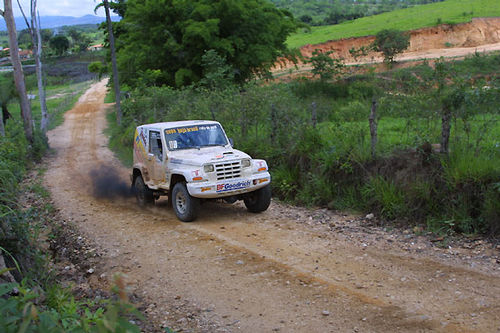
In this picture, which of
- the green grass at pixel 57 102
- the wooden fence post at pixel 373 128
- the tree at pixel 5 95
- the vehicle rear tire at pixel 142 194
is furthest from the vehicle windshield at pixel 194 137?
the green grass at pixel 57 102

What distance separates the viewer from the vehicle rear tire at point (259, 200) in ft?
31.6

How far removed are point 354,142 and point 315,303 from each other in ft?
17.0

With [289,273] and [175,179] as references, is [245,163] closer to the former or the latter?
[175,179]

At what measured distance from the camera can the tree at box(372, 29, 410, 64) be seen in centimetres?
3844

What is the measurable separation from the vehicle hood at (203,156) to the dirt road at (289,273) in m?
1.18

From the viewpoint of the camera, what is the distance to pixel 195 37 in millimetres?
27109

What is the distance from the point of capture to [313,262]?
22.6ft

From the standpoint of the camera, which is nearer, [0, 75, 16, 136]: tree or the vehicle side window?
the vehicle side window

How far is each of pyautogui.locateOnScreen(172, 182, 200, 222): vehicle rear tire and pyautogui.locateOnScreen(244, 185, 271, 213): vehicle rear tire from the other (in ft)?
3.80

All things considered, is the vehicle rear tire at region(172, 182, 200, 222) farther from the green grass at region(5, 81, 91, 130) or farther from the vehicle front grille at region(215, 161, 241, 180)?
the green grass at region(5, 81, 91, 130)

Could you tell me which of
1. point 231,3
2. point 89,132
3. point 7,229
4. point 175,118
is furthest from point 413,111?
point 89,132

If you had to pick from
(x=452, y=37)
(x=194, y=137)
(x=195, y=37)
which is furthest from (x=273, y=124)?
(x=452, y=37)

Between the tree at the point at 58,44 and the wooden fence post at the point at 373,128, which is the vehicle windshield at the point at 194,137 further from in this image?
the tree at the point at 58,44

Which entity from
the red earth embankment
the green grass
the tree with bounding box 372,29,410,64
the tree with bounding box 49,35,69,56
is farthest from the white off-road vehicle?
the tree with bounding box 49,35,69,56
